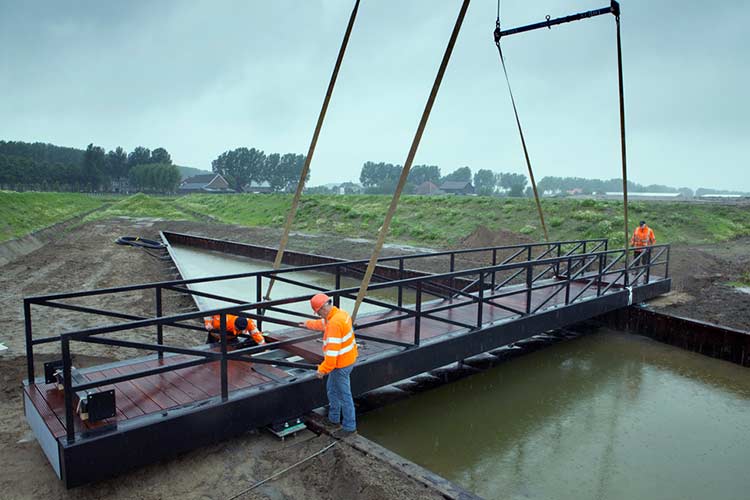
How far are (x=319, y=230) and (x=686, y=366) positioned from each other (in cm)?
2747

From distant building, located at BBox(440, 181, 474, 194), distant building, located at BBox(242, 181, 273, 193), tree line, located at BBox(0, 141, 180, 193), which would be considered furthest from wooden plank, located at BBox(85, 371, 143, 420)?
distant building, located at BBox(242, 181, 273, 193)

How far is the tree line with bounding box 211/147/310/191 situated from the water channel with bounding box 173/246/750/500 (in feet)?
373

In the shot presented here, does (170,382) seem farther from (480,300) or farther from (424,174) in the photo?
(424,174)

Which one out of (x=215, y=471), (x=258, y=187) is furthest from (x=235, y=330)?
(x=258, y=187)

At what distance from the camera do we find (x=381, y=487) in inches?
169

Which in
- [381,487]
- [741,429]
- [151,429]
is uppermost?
[151,429]

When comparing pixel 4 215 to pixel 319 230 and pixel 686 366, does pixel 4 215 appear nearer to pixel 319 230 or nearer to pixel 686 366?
pixel 319 230

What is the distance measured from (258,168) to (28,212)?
8807cm

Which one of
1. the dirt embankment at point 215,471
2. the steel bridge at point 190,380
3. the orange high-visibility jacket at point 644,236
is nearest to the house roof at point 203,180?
the orange high-visibility jacket at point 644,236

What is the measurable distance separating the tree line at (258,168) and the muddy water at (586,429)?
11378cm

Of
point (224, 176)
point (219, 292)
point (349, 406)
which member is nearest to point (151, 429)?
point (349, 406)

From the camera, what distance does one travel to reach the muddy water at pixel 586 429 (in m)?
5.59

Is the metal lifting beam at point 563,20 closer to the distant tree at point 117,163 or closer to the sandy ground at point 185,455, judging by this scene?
the sandy ground at point 185,455

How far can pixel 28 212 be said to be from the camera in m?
36.1
